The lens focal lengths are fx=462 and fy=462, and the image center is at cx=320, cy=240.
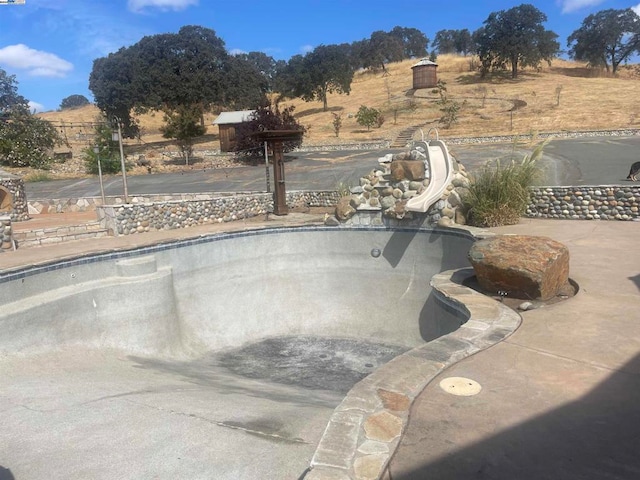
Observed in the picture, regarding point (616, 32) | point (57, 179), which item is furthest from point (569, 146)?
point (616, 32)

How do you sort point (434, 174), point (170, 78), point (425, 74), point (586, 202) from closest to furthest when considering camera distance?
point (586, 202) → point (434, 174) → point (170, 78) → point (425, 74)

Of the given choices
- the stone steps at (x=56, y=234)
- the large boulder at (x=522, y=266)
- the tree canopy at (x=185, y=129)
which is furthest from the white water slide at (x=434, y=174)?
the tree canopy at (x=185, y=129)

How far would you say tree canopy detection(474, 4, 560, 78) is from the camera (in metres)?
48.8

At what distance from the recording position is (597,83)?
4366 cm

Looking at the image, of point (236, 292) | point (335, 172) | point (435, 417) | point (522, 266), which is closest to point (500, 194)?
point (522, 266)

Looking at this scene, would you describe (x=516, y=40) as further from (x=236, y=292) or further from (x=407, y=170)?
(x=236, y=292)

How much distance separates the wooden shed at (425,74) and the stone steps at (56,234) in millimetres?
42119

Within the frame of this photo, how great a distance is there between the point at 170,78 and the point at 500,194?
3810cm

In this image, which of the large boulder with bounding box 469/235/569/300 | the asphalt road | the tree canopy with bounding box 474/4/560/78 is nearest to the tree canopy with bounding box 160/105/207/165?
the asphalt road

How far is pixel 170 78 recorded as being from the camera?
1622 inches

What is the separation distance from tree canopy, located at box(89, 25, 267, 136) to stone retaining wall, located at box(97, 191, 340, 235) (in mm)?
27532

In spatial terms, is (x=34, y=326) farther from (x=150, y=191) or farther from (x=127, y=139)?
(x=127, y=139)

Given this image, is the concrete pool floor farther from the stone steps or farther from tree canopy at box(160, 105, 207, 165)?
tree canopy at box(160, 105, 207, 165)

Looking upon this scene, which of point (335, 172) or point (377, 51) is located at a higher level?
point (377, 51)
